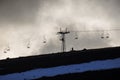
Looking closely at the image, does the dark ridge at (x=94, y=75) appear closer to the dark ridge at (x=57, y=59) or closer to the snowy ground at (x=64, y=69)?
the snowy ground at (x=64, y=69)

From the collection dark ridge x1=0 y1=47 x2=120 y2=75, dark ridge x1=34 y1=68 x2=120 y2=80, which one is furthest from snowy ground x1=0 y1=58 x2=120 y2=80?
dark ridge x1=0 y1=47 x2=120 y2=75

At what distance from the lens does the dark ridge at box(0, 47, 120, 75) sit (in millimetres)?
27578

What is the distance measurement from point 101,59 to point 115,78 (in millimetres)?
2199

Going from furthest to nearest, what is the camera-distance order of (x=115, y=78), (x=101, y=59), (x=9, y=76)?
1. (x=9, y=76)
2. (x=101, y=59)
3. (x=115, y=78)

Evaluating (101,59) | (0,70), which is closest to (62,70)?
(101,59)

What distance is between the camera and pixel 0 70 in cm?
3020

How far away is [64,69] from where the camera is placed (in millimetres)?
27234

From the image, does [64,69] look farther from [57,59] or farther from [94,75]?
[94,75]

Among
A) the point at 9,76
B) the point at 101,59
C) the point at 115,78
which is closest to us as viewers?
the point at 115,78

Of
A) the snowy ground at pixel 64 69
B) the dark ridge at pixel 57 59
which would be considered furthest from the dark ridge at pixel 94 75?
the dark ridge at pixel 57 59

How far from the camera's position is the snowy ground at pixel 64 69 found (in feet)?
86.0

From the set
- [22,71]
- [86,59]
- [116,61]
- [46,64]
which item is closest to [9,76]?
[22,71]

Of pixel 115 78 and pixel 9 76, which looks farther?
pixel 9 76

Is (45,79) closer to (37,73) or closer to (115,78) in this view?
(37,73)
